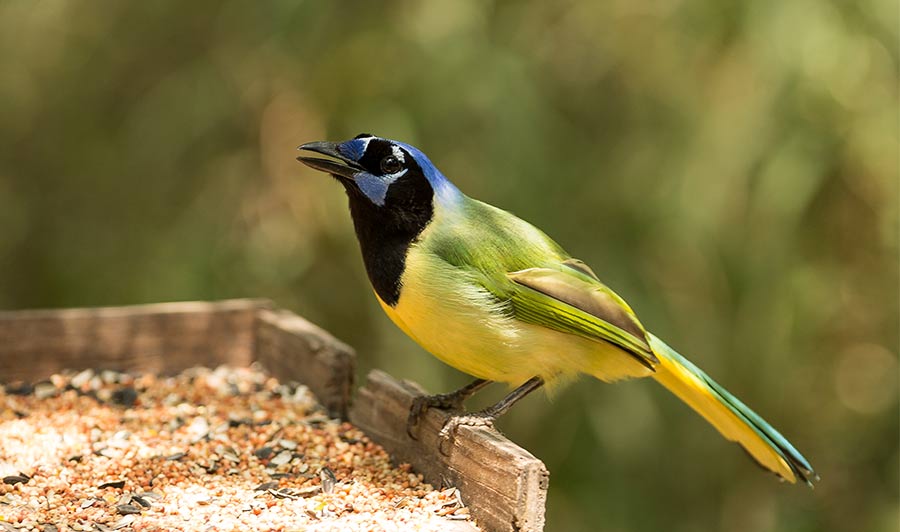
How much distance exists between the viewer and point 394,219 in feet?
8.36

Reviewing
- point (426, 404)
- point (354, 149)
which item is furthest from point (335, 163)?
point (426, 404)

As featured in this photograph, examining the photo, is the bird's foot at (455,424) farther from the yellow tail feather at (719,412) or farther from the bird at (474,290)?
the yellow tail feather at (719,412)

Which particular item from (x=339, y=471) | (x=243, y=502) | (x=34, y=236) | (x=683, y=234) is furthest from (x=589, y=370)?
(x=34, y=236)

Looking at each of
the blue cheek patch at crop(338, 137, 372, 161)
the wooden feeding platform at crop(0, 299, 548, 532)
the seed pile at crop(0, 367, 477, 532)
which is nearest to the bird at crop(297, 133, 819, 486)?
the blue cheek patch at crop(338, 137, 372, 161)

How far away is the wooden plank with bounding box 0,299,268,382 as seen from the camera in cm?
322

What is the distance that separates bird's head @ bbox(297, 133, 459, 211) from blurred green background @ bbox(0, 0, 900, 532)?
1767mm

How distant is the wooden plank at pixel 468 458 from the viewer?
6.73 feet

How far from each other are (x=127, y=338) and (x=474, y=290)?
139 centimetres

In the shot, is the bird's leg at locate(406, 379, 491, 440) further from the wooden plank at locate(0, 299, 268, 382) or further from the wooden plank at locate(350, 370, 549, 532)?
the wooden plank at locate(0, 299, 268, 382)

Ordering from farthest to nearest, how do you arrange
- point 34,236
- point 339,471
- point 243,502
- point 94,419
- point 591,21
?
1. point 34,236
2. point 591,21
3. point 94,419
4. point 339,471
5. point 243,502

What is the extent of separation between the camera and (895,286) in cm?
446

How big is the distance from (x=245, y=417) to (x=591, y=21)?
2.57 meters

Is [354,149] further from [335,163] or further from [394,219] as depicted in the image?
[394,219]

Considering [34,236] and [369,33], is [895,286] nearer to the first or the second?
[369,33]
